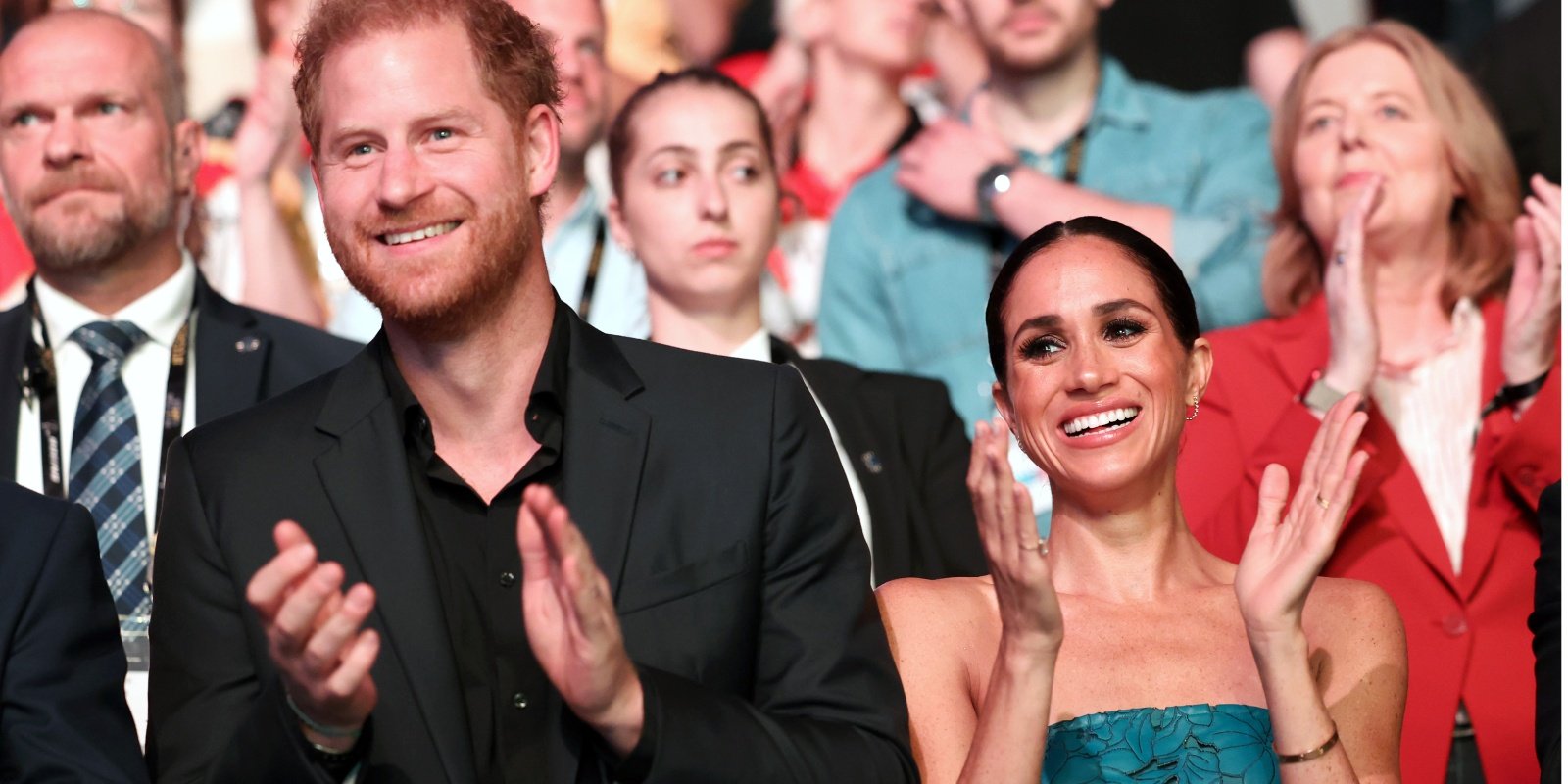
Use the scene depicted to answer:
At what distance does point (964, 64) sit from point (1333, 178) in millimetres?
1177

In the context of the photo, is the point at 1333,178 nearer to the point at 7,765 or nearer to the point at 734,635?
the point at 734,635

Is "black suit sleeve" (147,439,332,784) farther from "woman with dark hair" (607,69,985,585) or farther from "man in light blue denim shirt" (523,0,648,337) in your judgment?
"man in light blue denim shirt" (523,0,648,337)

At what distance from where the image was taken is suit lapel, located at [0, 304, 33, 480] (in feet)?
10.7

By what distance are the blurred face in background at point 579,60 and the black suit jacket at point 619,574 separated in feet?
6.20

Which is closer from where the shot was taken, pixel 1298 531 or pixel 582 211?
pixel 1298 531

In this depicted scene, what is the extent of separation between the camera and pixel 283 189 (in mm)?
4750

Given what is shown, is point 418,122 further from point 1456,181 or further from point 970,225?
point 1456,181

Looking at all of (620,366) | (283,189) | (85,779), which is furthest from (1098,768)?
(283,189)

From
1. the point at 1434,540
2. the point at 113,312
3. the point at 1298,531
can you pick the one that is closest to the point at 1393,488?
the point at 1434,540

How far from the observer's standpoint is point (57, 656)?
2.26 meters

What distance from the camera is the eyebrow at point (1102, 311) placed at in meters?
2.73

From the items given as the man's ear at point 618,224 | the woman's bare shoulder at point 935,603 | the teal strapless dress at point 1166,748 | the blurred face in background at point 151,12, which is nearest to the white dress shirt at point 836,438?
the man's ear at point 618,224

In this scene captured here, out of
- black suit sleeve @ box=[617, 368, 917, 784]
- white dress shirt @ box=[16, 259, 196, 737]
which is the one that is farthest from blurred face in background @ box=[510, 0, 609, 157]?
black suit sleeve @ box=[617, 368, 917, 784]

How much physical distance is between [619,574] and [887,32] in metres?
2.71
